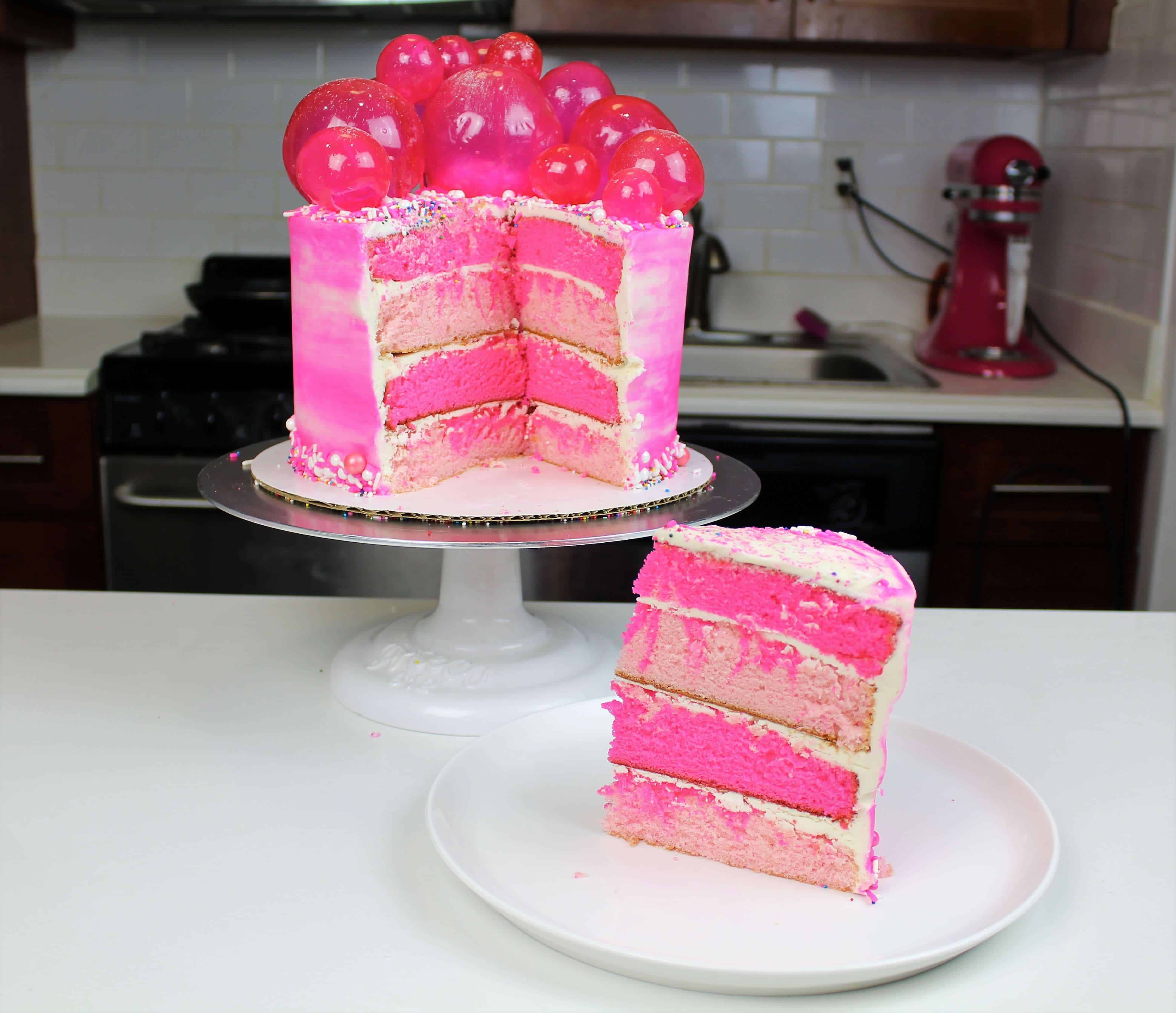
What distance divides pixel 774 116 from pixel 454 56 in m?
1.71

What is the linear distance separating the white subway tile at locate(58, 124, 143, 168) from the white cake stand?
1975 millimetres

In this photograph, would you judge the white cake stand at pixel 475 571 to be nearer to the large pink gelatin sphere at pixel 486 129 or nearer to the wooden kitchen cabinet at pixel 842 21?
the large pink gelatin sphere at pixel 486 129

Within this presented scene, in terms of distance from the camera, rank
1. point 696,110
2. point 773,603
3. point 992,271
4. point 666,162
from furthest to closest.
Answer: point 696,110 < point 992,271 < point 666,162 < point 773,603

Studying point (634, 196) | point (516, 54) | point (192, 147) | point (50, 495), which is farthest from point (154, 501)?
point (634, 196)

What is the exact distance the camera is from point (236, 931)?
0.86 m

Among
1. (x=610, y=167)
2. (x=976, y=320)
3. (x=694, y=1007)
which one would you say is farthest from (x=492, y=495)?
(x=976, y=320)

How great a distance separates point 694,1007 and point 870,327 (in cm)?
251

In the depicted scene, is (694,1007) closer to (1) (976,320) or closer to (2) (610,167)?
(2) (610,167)

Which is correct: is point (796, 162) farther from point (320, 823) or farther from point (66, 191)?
point (320, 823)

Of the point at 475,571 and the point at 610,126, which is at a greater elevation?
the point at 610,126

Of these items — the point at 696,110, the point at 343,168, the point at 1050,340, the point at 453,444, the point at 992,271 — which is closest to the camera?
the point at 343,168

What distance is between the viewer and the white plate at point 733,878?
31.9 inches

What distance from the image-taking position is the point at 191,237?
10.2ft

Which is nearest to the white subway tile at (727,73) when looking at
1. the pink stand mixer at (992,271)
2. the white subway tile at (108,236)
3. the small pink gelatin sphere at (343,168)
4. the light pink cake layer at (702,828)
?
the pink stand mixer at (992,271)
